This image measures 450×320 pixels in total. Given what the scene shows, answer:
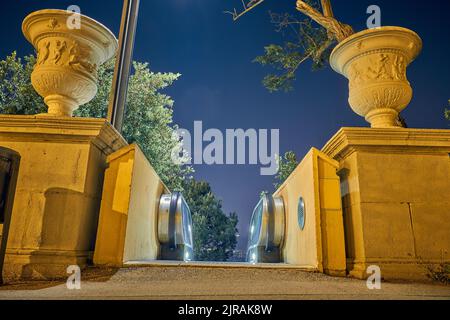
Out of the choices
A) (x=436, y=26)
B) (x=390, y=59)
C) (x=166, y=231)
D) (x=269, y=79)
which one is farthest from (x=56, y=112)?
(x=436, y=26)

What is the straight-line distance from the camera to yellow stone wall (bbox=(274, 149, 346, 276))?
312 cm

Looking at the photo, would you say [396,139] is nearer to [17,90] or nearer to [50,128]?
[50,128]

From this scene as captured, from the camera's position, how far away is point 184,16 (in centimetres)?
7206

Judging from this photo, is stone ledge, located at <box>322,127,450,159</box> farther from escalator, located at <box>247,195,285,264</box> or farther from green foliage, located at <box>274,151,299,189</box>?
green foliage, located at <box>274,151,299,189</box>

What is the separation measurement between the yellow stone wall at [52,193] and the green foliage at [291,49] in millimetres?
5384

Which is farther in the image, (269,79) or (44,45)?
(269,79)

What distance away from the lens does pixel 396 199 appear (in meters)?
3.14

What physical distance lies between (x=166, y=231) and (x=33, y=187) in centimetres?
238

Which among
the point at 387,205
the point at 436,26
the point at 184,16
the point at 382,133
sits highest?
the point at 184,16

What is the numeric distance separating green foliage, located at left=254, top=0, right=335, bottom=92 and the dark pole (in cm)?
306

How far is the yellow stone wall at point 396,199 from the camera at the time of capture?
9.77 ft

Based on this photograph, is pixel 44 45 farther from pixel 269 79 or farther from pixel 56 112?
pixel 269 79

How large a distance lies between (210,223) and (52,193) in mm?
21100

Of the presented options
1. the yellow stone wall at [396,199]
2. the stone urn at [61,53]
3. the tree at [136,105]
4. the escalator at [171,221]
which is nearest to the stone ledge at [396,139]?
the yellow stone wall at [396,199]
